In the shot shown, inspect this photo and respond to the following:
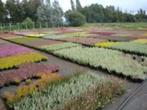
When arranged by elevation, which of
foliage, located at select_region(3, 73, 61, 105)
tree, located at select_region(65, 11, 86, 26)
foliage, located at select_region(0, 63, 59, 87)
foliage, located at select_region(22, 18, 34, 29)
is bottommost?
foliage, located at select_region(3, 73, 61, 105)

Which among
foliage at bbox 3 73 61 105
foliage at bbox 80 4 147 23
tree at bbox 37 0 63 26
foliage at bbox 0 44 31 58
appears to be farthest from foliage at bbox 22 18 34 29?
foliage at bbox 3 73 61 105

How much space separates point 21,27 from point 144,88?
153ft

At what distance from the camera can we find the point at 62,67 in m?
12.1

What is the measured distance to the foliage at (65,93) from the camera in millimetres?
6309

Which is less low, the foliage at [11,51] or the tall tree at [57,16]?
the tall tree at [57,16]

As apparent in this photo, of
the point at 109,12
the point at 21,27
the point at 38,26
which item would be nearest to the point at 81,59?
the point at 21,27

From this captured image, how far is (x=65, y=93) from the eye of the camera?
7137 millimetres

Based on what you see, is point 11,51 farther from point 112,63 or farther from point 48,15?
point 48,15

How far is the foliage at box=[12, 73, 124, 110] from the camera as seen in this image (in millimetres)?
6309

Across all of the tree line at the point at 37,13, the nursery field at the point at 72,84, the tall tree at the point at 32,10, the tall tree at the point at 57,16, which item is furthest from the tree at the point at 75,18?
the nursery field at the point at 72,84

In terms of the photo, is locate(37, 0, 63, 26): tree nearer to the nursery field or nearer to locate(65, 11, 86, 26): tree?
locate(65, 11, 86, 26): tree

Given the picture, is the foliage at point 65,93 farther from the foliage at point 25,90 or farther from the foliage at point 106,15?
the foliage at point 106,15

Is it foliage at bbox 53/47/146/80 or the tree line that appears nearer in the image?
foliage at bbox 53/47/146/80

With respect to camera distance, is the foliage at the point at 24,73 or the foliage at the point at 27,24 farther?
the foliage at the point at 27,24
